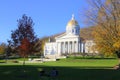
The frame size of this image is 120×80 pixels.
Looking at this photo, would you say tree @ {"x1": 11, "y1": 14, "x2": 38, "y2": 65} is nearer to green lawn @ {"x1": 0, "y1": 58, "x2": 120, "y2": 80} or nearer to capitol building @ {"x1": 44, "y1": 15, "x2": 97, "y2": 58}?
green lawn @ {"x1": 0, "y1": 58, "x2": 120, "y2": 80}

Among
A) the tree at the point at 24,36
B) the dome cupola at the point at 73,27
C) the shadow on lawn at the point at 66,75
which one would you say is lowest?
the shadow on lawn at the point at 66,75

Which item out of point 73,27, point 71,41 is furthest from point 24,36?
point 71,41

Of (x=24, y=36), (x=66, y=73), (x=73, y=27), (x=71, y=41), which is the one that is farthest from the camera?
(x=71, y=41)

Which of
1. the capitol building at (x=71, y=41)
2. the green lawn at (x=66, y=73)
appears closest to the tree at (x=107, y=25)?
the green lawn at (x=66, y=73)

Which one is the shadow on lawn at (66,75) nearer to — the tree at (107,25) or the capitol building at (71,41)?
the tree at (107,25)

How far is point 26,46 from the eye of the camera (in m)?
41.4

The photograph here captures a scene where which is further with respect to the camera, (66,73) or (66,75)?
(66,73)

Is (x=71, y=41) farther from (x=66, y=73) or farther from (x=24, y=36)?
(x=66, y=73)

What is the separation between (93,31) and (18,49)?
988 cm

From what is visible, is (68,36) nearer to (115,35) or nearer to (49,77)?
(115,35)

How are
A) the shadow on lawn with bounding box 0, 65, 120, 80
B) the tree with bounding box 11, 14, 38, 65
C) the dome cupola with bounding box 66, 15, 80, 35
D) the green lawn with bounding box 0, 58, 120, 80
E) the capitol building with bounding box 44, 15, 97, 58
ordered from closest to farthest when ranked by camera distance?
the shadow on lawn with bounding box 0, 65, 120, 80
the green lawn with bounding box 0, 58, 120, 80
the tree with bounding box 11, 14, 38, 65
the dome cupola with bounding box 66, 15, 80, 35
the capitol building with bounding box 44, 15, 97, 58

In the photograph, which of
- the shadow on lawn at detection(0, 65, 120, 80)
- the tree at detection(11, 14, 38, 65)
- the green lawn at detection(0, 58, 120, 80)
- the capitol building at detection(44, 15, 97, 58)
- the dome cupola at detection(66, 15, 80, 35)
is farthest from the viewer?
the capitol building at detection(44, 15, 97, 58)

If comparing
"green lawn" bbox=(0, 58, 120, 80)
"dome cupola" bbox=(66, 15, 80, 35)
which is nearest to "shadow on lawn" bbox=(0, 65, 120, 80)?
"green lawn" bbox=(0, 58, 120, 80)

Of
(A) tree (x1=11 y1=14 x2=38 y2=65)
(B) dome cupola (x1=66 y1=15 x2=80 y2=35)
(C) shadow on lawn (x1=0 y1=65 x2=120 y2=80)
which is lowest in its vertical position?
(C) shadow on lawn (x1=0 y1=65 x2=120 y2=80)
